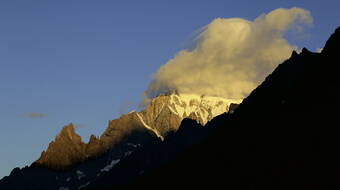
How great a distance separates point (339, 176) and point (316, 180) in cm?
789

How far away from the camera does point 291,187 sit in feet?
652

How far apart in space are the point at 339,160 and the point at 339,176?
12.6 meters

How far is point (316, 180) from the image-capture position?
19288 centimetres

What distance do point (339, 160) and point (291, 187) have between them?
15.8 metres

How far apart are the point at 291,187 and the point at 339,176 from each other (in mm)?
16625

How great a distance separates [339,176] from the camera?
187000 mm

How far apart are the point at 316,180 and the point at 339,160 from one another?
36.3 feet

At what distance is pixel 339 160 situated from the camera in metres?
199

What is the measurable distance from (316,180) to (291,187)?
8.77 metres
